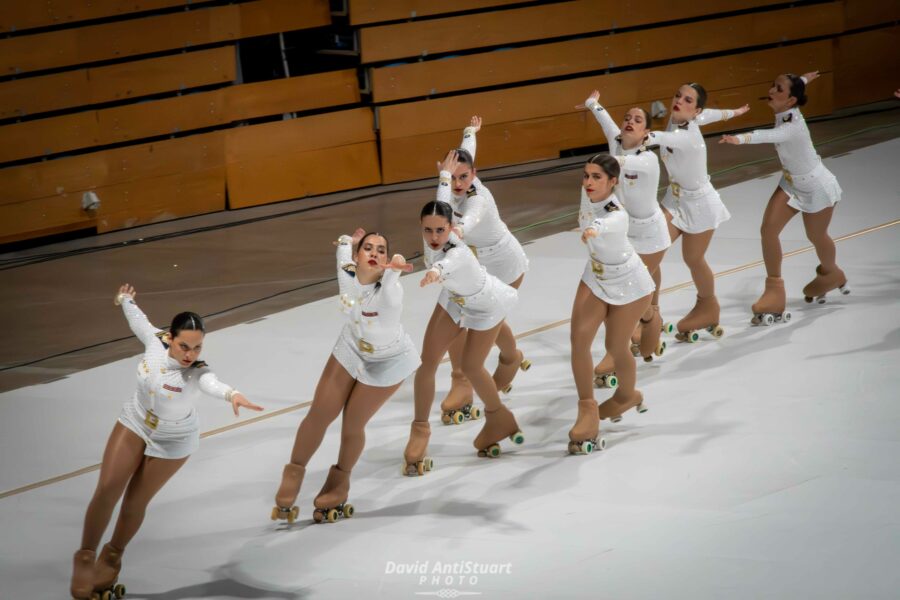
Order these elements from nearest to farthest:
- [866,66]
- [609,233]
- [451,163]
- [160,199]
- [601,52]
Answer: [609,233] < [451,163] < [160,199] < [601,52] < [866,66]

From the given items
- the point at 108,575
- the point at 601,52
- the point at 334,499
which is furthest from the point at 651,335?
the point at 601,52

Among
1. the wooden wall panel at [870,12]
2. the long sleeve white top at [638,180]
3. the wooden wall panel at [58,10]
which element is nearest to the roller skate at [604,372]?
the long sleeve white top at [638,180]

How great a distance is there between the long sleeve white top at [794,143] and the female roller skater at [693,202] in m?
0.41

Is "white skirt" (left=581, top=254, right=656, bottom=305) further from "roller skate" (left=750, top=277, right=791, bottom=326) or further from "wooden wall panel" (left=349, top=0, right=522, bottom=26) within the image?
"wooden wall panel" (left=349, top=0, right=522, bottom=26)

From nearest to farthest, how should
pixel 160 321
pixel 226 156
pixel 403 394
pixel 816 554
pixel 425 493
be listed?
pixel 816 554, pixel 425 493, pixel 403 394, pixel 160 321, pixel 226 156

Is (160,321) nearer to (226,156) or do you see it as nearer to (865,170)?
(226,156)

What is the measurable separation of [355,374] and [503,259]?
4.88ft

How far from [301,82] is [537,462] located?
669 cm

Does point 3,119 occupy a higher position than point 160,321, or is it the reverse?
point 3,119

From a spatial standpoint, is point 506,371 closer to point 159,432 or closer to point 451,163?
point 451,163

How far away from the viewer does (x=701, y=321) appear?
23.2 feet

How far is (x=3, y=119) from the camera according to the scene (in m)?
10.2

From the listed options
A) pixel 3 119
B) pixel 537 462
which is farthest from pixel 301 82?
pixel 537 462

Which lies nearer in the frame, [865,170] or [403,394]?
[403,394]
